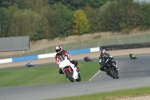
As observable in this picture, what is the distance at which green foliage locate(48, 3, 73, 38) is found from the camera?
9119 cm

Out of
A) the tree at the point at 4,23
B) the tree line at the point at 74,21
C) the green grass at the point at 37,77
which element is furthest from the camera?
the tree at the point at 4,23

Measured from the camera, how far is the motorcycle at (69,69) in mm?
18156

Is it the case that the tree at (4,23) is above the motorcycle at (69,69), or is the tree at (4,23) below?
above

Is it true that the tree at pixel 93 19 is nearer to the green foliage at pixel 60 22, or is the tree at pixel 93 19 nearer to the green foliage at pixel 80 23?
the green foliage at pixel 80 23

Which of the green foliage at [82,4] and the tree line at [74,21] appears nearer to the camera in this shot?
the tree line at [74,21]

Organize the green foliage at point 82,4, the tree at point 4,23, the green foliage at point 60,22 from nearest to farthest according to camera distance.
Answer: the green foliage at point 60,22
the tree at point 4,23
the green foliage at point 82,4

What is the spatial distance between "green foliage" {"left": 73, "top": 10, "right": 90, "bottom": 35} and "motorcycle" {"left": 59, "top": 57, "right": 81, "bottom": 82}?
71.6 metres

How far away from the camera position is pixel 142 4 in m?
93.6

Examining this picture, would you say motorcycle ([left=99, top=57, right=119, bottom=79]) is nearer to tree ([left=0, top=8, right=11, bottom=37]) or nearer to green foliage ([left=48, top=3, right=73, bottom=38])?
green foliage ([left=48, top=3, right=73, bottom=38])

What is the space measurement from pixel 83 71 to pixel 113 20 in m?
54.5

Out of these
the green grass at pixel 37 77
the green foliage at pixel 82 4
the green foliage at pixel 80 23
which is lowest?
the green grass at pixel 37 77

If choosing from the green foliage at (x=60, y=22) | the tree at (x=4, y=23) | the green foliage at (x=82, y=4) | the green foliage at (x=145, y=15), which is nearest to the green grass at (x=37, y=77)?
the green foliage at (x=145, y=15)

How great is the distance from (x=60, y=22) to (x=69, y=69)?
249ft

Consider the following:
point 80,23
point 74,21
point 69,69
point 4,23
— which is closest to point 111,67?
point 69,69
